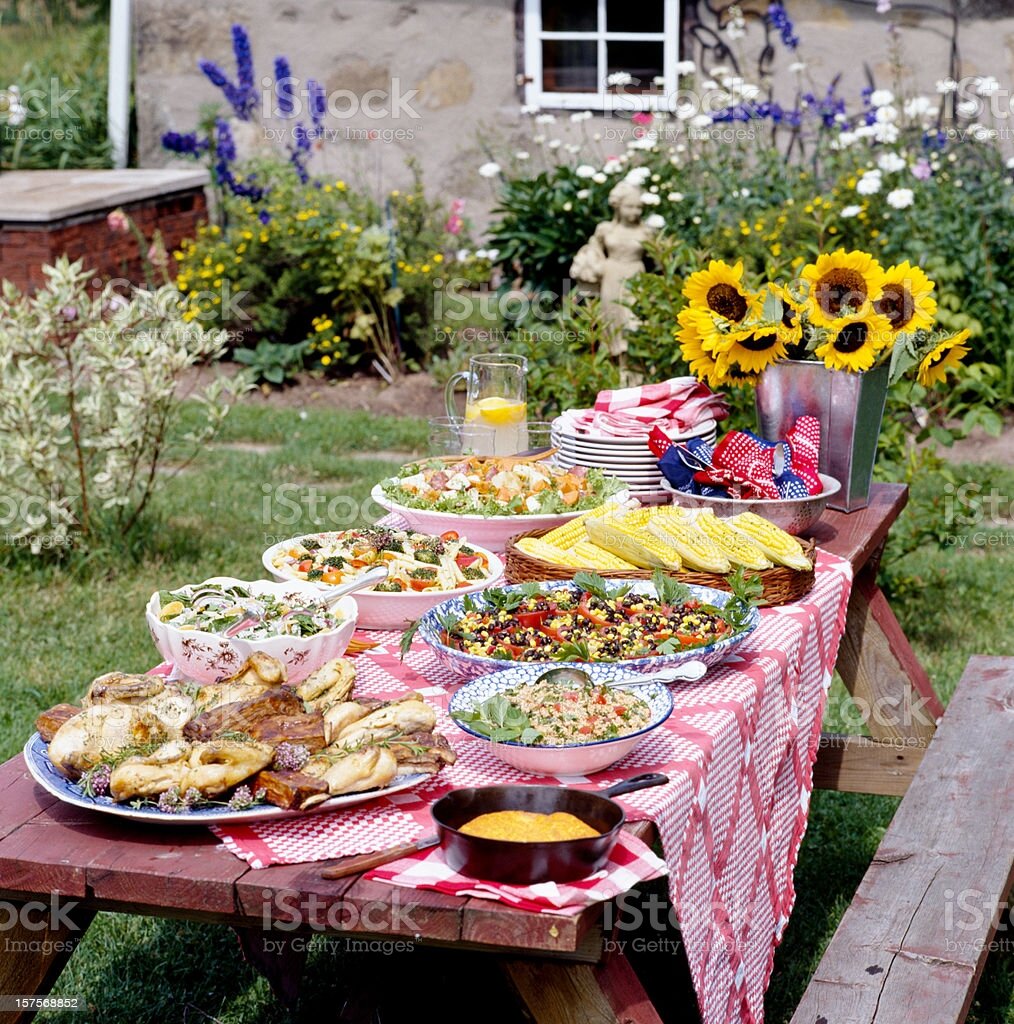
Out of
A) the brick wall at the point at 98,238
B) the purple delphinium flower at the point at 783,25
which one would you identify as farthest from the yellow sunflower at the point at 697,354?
the purple delphinium flower at the point at 783,25

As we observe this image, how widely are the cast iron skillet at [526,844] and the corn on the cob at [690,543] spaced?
946 millimetres

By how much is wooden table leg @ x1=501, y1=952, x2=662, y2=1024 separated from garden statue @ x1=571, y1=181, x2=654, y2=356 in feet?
19.2

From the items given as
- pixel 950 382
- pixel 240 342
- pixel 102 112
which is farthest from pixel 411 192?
pixel 950 382

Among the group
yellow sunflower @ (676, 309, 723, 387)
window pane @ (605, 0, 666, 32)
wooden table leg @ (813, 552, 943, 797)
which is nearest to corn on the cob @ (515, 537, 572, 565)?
yellow sunflower @ (676, 309, 723, 387)

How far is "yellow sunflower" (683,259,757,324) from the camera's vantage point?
329 centimetres

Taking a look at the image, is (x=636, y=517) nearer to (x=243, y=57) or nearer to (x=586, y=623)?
(x=586, y=623)

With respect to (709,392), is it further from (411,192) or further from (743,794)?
(411,192)

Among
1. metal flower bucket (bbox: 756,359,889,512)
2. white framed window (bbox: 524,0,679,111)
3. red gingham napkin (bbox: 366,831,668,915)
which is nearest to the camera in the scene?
red gingham napkin (bbox: 366,831,668,915)

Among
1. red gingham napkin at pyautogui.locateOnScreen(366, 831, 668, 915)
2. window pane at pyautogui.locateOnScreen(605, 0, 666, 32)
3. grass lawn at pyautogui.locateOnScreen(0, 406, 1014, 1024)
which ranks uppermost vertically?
window pane at pyautogui.locateOnScreen(605, 0, 666, 32)

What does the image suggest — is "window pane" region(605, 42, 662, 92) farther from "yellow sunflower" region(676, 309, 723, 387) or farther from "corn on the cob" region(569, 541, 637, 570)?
"corn on the cob" region(569, 541, 637, 570)

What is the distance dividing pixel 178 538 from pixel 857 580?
3.18m

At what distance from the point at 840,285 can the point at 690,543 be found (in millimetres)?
878

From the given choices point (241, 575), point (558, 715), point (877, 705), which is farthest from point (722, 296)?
point (241, 575)

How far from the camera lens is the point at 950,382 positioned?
798 cm
